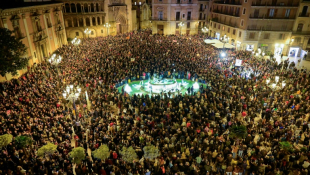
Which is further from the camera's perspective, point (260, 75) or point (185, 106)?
point (260, 75)

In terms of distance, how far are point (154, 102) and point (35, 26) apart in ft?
65.1

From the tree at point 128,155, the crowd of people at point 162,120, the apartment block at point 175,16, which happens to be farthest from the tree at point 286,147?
the apartment block at point 175,16

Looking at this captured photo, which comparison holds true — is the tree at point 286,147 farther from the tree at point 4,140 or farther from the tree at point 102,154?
the tree at point 4,140

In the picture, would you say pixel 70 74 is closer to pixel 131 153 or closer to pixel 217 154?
pixel 131 153

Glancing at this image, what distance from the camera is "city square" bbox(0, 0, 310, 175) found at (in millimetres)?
9477

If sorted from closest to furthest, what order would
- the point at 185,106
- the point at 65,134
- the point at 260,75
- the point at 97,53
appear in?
the point at 65,134, the point at 185,106, the point at 260,75, the point at 97,53

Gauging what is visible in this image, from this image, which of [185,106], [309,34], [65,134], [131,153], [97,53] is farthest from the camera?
[309,34]

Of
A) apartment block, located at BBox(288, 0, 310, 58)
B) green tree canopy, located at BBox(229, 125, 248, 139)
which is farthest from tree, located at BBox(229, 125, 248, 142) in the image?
apartment block, located at BBox(288, 0, 310, 58)

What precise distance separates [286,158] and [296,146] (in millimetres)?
2303

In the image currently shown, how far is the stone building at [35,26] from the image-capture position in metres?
20.3

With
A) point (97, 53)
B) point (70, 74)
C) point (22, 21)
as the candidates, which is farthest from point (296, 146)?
point (22, 21)

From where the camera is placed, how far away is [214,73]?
64.5ft

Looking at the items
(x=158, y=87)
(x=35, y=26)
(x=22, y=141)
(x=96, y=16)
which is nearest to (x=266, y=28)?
(x=158, y=87)

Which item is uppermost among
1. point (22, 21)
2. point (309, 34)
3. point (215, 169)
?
point (22, 21)
